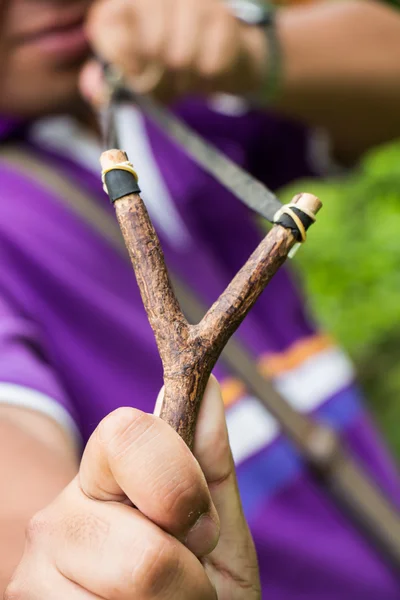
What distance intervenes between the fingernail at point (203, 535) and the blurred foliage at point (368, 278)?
1214mm

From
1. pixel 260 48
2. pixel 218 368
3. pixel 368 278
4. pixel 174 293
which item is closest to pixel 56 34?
pixel 260 48

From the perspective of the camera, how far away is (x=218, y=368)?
69cm

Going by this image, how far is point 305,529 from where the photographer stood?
73 cm

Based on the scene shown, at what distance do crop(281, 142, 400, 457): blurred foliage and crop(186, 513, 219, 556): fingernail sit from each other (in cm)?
121

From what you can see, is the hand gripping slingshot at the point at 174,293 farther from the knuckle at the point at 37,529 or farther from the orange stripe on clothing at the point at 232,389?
the orange stripe on clothing at the point at 232,389

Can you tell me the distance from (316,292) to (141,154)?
0.90 metres

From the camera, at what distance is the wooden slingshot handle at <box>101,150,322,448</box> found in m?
0.27

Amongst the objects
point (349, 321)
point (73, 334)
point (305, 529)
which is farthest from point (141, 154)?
point (349, 321)

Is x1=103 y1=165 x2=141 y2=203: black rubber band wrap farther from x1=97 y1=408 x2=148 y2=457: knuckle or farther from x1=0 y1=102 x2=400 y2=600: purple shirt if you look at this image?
x1=0 y1=102 x2=400 y2=600: purple shirt

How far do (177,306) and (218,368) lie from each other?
0.41 metres

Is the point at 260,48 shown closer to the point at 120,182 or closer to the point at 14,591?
the point at 120,182

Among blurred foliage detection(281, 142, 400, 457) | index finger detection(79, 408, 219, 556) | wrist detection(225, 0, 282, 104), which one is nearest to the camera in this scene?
index finger detection(79, 408, 219, 556)

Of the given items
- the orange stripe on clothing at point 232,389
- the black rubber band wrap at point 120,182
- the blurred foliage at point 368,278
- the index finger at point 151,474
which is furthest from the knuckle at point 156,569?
the blurred foliage at point 368,278

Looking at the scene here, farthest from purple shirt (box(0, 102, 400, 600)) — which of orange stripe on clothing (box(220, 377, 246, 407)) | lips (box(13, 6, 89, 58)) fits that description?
lips (box(13, 6, 89, 58))
